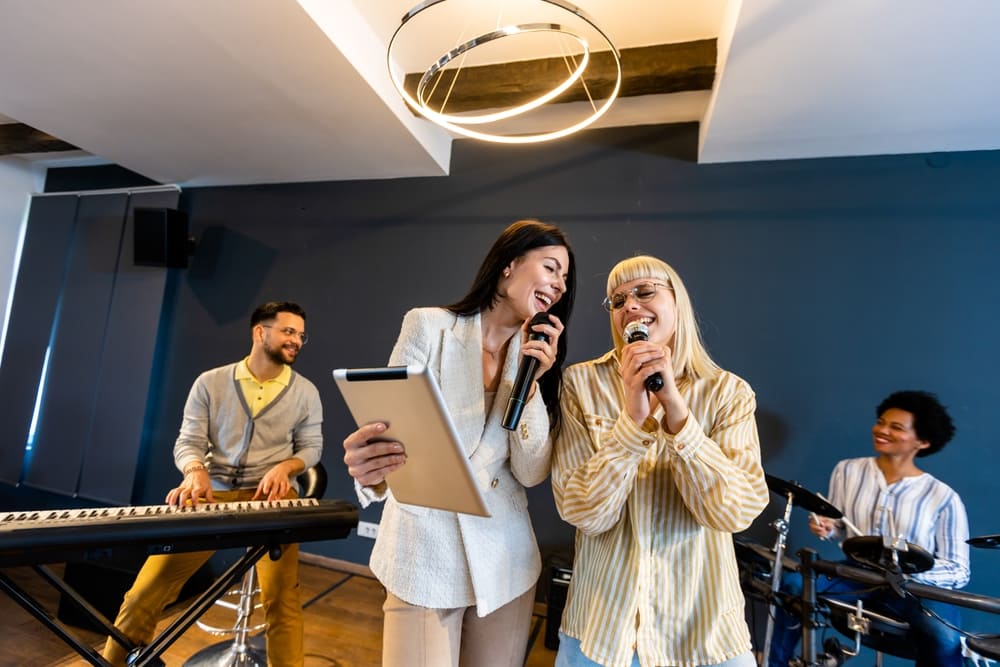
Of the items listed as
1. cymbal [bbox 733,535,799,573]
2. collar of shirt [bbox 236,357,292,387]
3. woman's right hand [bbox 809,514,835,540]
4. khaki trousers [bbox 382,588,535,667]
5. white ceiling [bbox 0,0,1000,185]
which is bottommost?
cymbal [bbox 733,535,799,573]

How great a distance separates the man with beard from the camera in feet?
6.49

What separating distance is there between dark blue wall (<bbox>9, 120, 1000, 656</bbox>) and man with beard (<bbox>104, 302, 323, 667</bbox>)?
3.48 ft

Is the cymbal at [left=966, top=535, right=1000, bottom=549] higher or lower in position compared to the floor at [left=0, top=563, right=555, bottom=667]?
higher

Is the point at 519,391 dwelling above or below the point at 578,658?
above

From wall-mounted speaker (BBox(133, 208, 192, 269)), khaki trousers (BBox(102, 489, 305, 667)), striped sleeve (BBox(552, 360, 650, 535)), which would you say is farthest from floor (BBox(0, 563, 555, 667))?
wall-mounted speaker (BBox(133, 208, 192, 269))

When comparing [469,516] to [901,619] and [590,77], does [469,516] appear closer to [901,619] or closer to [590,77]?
[901,619]

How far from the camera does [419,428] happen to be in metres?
0.85

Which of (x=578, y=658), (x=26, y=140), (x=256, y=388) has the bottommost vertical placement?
(x=578, y=658)

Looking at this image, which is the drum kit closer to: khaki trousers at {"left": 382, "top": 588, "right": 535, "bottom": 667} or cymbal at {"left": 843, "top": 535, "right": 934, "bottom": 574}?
cymbal at {"left": 843, "top": 535, "right": 934, "bottom": 574}

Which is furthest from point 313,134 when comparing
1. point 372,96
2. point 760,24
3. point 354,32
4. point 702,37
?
point 760,24

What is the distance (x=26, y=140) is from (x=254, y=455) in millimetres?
3805

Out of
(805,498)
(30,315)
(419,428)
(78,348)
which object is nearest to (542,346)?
(419,428)

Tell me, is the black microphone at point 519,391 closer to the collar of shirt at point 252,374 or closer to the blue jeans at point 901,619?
the blue jeans at point 901,619

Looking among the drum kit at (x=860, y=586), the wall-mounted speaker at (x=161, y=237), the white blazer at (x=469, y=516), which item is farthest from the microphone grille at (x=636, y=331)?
the wall-mounted speaker at (x=161, y=237)
